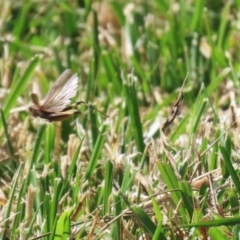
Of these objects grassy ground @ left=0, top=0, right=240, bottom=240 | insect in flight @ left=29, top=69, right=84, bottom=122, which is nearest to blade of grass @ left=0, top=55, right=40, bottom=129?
grassy ground @ left=0, top=0, right=240, bottom=240

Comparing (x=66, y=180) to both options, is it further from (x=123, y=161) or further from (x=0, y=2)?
(x=0, y=2)

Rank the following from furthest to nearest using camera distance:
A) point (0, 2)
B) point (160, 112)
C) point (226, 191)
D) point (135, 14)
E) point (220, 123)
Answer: point (0, 2), point (135, 14), point (160, 112), point (220, 123), point (226, 191)

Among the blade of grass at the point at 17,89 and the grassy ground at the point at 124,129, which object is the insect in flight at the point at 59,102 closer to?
the grassy ground at the point at 124,129

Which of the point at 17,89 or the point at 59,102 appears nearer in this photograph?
the point at 59,102

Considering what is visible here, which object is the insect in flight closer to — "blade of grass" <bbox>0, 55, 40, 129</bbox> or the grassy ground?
the grassy ground

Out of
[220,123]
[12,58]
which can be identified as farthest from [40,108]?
[12,58]

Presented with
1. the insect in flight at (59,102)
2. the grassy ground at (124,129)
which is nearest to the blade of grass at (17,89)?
the grassy ground at (124,129)
